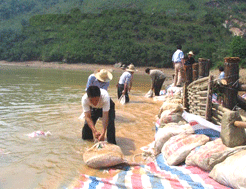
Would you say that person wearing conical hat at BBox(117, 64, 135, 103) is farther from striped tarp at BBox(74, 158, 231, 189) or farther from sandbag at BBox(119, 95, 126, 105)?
striped tarp at BBox(74, 158, 231, 189)

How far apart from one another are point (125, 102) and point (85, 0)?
68603 millimetres

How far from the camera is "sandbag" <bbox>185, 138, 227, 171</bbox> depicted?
9.90ft

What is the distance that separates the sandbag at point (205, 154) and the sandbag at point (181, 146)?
0.11 metres

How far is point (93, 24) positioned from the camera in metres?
46.2

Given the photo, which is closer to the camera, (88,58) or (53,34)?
(88,58)

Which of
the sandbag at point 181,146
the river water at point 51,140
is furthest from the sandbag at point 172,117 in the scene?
the sandbag at point 181,146

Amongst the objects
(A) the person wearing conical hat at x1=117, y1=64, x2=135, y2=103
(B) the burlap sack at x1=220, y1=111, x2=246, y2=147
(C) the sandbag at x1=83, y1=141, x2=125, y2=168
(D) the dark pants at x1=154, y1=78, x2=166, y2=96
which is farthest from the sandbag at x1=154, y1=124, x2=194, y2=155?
(D) the dark pants at x1=154, y1=78, x2=166, y2=96

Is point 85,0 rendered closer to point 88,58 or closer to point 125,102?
point 88,58

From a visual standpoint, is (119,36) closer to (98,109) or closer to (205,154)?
(98,109)

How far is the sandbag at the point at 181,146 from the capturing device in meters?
3.44

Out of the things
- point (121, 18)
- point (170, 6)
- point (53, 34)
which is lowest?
point (53, 34)

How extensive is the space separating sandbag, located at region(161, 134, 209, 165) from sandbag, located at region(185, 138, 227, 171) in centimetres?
11

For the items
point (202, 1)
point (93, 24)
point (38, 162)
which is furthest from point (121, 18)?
point (38, 162)

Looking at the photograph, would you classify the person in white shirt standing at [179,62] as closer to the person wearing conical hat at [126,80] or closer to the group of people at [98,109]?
the person wearing conical hat at [126,80]
